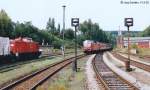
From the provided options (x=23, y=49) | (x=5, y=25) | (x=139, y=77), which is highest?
(x=5, y=25)

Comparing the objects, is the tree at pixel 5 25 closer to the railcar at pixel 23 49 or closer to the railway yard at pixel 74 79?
the railcar at pixel 23 49

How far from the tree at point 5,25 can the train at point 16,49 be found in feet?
81.3

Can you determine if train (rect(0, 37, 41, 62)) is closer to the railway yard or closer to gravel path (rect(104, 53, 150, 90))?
the railway yard

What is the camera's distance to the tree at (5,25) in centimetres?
8881

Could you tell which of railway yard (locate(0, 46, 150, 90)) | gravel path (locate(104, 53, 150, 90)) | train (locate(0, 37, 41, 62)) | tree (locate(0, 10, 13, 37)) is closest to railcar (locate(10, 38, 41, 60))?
train (locate(0, 37, 41, 62))

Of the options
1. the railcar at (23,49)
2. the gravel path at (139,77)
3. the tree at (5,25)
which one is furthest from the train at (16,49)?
the tree at (5,25)

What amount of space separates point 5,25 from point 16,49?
4535 cm

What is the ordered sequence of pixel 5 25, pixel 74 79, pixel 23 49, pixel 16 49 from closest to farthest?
1. pixel 74 79
2. pixel 16 49
3. pixel 23 49
4. pixel 5 25

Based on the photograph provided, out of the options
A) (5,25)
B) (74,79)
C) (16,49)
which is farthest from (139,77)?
(5,25)

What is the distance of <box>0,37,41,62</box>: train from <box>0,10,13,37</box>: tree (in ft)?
81.3

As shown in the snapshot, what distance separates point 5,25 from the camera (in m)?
96.4

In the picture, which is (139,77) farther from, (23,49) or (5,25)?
(5,25)

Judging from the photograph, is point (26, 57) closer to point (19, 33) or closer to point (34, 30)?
point (19, 33)

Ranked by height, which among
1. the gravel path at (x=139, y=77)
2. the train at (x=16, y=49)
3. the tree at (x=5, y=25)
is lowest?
the gravel path at (x=139, y=77)
